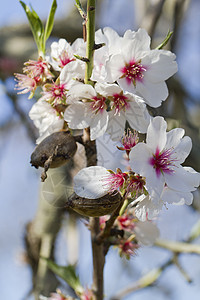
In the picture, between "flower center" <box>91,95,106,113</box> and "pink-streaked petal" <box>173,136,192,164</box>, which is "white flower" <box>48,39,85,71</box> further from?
"pink-streaked petal" <box>173,136,192,164</box>

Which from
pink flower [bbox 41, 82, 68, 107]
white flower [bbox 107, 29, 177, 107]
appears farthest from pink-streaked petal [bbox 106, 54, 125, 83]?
pink flower [bbox 41, 82, 68, 107]

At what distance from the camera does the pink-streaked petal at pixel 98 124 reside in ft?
2.11

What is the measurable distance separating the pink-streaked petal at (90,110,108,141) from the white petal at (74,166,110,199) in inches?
2.4

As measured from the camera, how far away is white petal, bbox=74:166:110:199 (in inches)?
23.7

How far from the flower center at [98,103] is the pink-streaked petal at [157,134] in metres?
0.11

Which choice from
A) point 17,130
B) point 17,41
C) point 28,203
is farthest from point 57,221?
point 28,203

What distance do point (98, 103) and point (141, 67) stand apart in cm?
10

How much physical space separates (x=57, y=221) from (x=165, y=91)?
921 millimetres

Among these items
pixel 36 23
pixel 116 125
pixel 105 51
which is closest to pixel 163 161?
pixel 116 125

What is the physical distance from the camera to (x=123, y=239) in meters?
0.80

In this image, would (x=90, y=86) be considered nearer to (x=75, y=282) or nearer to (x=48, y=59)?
(x=48, y=59)

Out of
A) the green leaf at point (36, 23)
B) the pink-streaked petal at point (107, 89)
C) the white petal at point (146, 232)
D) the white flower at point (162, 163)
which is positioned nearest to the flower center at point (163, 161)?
the white flower at point (162, 163)

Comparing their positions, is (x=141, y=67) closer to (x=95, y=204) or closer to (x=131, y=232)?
(x=95, y=204)

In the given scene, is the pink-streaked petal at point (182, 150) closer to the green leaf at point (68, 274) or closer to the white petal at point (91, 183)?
the white petal at point (91, 183)
